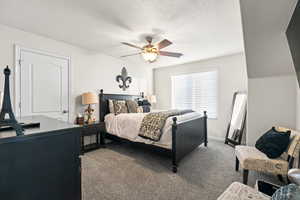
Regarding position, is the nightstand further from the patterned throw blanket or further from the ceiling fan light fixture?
the ceiling fan light fixture

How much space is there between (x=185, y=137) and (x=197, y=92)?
2454 millimetres

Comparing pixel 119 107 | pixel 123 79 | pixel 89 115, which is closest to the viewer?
pixel 89 115

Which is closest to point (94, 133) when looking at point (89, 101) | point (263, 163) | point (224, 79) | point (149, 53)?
point (89, 101)

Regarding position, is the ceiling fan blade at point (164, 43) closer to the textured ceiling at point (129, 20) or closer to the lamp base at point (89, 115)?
the textured ceiling at point (129, 20)

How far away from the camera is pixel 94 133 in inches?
134

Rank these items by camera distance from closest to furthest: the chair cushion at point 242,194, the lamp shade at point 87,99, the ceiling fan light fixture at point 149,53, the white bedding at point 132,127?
the chair cushion at point 242,194
the white bedding at point 132,127
the ceiling fan light fixture at point 149,53
the lamp shade at point 87,99

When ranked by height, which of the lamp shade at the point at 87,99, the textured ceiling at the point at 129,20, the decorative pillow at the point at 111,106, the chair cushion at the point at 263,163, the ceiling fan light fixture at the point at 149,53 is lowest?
the chair cushion at the point at 263,163

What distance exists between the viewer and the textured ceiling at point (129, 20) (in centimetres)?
201

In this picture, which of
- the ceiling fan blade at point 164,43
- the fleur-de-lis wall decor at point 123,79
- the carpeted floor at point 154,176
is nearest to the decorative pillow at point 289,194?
the carpeted floor at point 154,176

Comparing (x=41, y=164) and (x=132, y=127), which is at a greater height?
(x=41, y=164)

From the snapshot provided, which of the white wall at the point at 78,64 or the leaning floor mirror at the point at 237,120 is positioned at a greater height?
the white wall at the point at 78,64

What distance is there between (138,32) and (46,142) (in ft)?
7.99

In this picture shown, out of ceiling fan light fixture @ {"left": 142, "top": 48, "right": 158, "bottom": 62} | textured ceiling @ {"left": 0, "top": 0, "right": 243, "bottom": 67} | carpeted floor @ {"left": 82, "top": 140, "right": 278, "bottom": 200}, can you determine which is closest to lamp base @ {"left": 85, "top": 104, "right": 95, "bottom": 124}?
carpeted floor @ {"left": 82, "top": 140, "right": 278, "bottom": 200}

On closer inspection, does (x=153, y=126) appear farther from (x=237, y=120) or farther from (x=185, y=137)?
(x=237, y=120)
